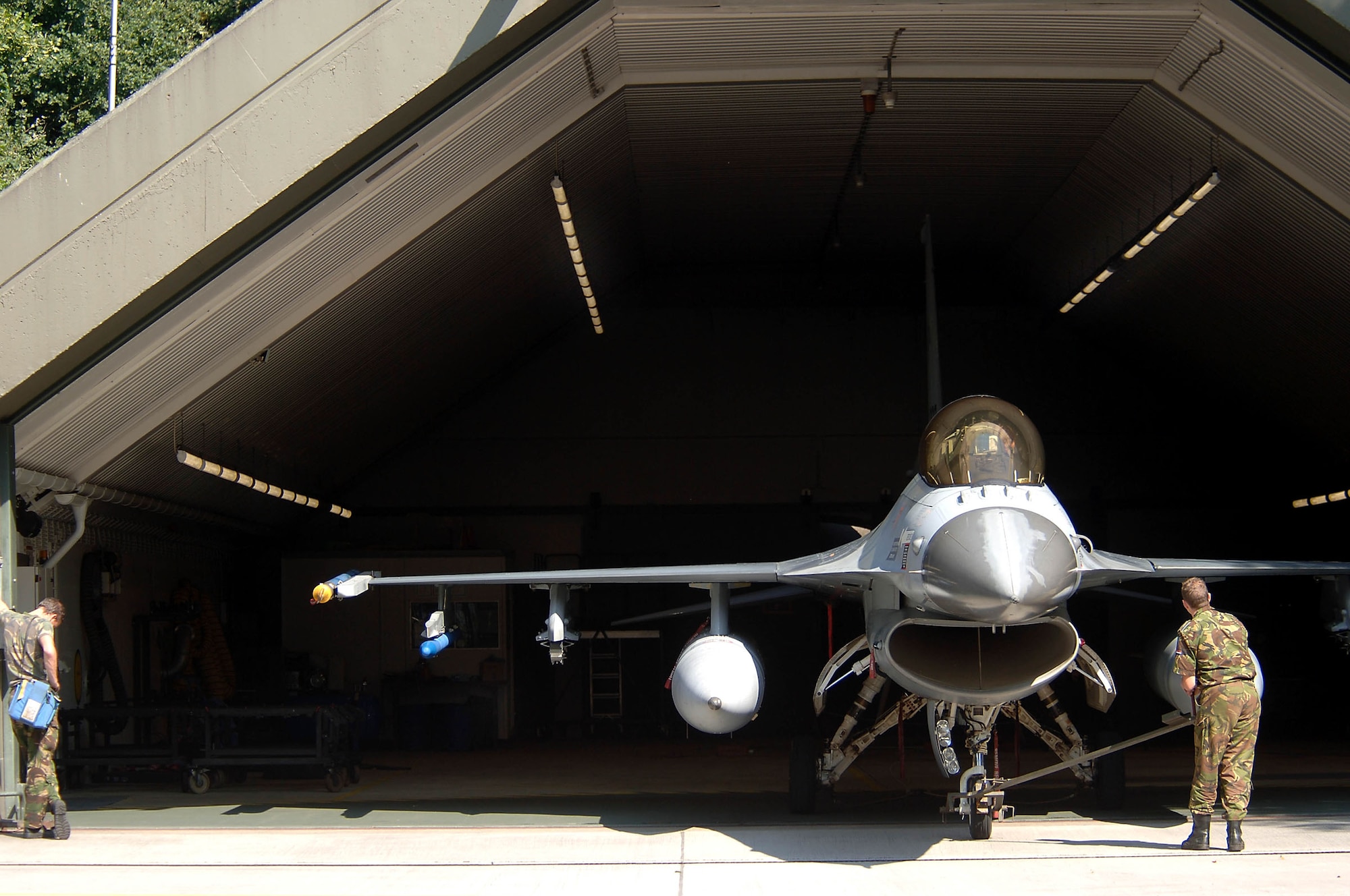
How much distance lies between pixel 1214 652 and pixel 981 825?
6.60 feet

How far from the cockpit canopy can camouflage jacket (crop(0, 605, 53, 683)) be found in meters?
6.24

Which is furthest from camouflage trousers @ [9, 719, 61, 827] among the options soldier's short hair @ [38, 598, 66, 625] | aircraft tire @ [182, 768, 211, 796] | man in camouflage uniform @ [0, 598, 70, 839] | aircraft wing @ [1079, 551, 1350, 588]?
aircraft wing @ [1079, 551, 1350, 588]

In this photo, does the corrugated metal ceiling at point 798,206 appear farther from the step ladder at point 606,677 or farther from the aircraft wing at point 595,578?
the step ladder at point 606,677

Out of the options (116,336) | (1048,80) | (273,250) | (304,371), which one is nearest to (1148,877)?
(1048,80)

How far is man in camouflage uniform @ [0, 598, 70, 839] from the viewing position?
8.73 m

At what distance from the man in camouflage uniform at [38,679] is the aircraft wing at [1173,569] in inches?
275

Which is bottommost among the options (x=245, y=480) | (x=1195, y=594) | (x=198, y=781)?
(x=198, y=781)

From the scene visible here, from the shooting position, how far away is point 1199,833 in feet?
26.6

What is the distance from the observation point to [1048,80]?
10.7 meters

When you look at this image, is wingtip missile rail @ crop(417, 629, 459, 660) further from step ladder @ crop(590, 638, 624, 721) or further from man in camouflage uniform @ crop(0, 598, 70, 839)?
step ladder @ crop(590, 638, 624, 721)

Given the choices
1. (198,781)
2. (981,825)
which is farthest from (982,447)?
(198,781)

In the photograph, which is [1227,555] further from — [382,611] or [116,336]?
[116,336]

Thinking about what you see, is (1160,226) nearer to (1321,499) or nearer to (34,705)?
(1321,499)

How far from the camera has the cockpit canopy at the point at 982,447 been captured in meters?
7.93
